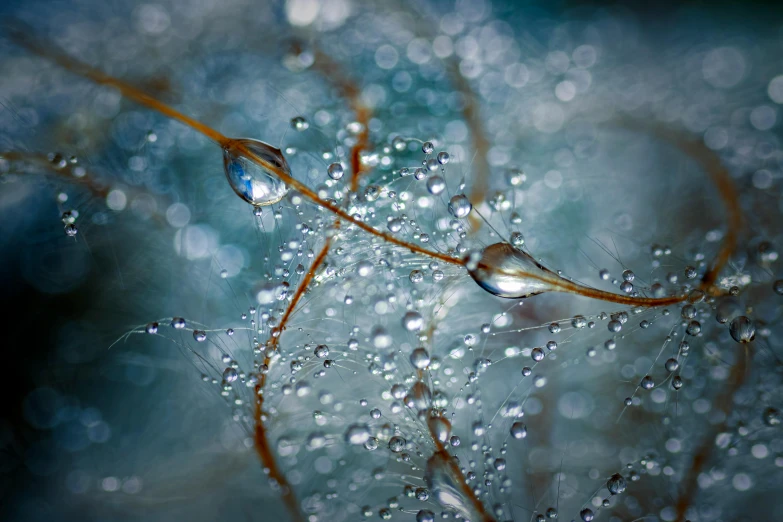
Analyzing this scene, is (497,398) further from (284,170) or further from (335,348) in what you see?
(284,170)

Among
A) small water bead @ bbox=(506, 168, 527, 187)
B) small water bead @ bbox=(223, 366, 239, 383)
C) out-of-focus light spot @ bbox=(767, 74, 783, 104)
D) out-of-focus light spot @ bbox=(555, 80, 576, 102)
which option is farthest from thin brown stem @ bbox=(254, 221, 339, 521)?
out-of-focus light spot @ bbox=(767, 74, 783, 104)

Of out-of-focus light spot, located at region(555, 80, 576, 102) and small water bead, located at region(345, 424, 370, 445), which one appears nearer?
small water bead, located at region(345, 424, 370, 445)

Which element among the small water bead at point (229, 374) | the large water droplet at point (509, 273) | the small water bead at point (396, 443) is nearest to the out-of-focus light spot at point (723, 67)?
the large water droplet at point (509, 273)

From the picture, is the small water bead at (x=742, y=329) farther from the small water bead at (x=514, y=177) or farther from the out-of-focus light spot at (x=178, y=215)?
the out-of-focus light spot at (x=178, y=215)

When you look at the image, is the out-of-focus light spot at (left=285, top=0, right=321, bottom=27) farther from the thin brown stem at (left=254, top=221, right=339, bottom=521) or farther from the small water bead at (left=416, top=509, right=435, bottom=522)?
the small water bead at (left=416, top=509, right=435, bottom=522)

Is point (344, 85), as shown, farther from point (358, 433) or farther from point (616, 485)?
point (616, 485)

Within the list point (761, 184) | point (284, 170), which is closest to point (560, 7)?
point (761, 184)
